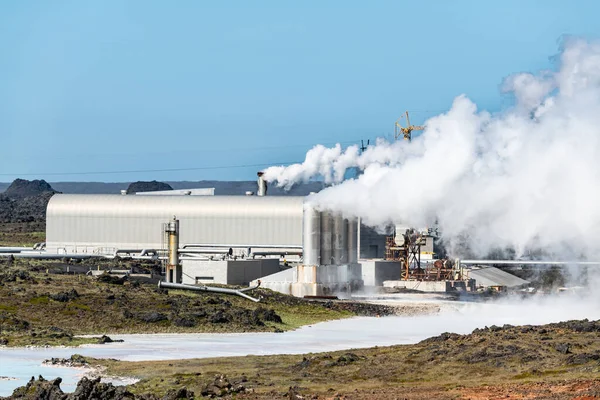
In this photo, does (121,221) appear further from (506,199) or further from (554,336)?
(554,336)

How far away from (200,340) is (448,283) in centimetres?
4987

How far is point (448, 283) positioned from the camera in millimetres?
110312

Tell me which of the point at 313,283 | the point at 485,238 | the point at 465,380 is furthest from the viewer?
the point at 313,283

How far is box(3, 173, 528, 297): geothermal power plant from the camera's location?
101 m

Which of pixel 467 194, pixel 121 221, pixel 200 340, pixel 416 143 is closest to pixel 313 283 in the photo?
pixel 416 143

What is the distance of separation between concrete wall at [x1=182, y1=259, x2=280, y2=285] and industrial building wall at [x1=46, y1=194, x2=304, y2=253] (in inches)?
1083

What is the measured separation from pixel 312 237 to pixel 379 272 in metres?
14.5

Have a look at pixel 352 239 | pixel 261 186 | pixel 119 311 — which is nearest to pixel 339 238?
pixel 352 239

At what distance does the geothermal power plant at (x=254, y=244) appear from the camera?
101125mm

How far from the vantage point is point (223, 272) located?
106 metres

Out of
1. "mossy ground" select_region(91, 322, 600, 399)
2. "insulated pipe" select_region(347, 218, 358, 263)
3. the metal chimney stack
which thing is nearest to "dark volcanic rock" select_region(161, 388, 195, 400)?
"mossy ground" select_region(91, 322, 600, 399)

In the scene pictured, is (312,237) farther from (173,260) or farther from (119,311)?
(119,311)

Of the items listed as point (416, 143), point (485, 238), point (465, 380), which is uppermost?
point (416, 143)

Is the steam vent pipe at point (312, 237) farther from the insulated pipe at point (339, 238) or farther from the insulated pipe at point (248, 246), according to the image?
the insulated pipe at point (248, 246)
